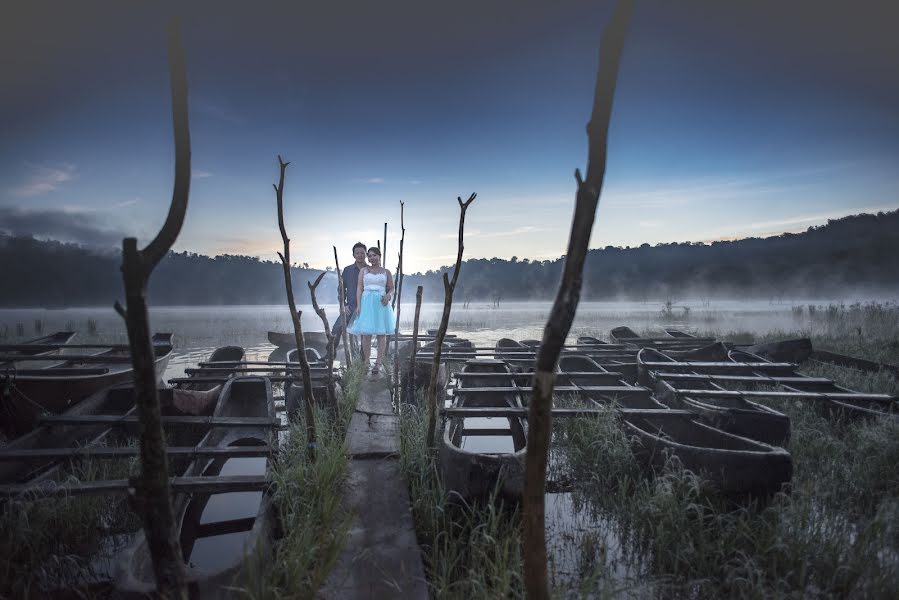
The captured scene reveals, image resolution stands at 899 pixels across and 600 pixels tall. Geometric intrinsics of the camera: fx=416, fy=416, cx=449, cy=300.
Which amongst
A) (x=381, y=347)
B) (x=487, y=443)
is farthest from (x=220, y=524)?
(x=381, y=347)

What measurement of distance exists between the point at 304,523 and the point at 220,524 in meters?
1.64

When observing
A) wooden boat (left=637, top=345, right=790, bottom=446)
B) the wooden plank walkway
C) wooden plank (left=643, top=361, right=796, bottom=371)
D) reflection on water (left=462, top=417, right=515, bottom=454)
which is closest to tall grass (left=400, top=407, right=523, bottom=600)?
the wooden plank walkway

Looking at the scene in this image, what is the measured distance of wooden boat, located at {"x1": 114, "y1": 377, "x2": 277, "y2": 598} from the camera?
7.26 ft

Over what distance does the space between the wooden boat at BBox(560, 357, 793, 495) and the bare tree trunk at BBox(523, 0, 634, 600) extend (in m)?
2.26

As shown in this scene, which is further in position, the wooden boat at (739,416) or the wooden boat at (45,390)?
the wooden boat at (45,390)

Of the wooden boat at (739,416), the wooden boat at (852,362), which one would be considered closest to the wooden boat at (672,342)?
the wooden boat at (852,362)

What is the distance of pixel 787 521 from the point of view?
2.88m

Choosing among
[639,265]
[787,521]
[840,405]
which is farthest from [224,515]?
[639,265]

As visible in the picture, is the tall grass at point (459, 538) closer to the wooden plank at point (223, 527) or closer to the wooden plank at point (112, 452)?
Answer: the wooden plank at point (112, 452)

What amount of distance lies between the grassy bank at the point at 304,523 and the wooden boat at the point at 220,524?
12 centimetres

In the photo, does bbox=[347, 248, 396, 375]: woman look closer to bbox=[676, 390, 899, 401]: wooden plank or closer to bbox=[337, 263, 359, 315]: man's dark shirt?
bbox=[337, 263, 359, 315]: man's dark shirt

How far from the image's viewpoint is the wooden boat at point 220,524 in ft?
7.26

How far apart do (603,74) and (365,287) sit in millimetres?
7139

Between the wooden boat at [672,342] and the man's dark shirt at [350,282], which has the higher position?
the man's dark shirt at [350,282]
